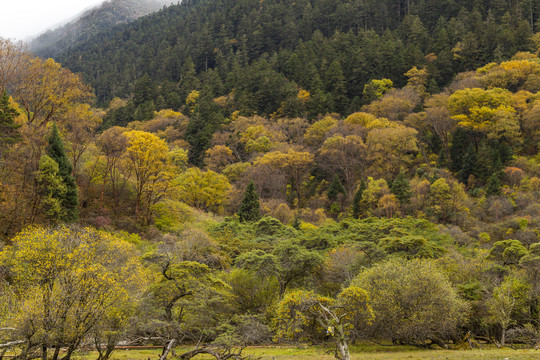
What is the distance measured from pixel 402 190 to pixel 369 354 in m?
26.4

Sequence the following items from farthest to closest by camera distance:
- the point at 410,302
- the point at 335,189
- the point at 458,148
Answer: the point at 335,189 → the point at 458,148 → the point at 410,302

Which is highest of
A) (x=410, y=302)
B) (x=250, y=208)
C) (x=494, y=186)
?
(x=410, y=302)

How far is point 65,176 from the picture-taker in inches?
1243

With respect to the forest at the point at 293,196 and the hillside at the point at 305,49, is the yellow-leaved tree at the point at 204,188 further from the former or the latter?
the hillside at the point at 305,49

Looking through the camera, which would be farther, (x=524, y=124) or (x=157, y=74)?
(x=157, y=74)

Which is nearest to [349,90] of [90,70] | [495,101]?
[495,101]

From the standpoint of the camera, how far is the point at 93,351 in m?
23.3

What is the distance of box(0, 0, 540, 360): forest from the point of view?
62.8 feet

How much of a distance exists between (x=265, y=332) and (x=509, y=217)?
30.1 meters

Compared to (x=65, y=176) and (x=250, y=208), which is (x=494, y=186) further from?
(x=65, y=176)

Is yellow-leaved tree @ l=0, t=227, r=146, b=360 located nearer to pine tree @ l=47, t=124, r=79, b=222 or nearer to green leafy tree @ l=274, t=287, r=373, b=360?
green leafy tree @ l=274, t=287, r=373, b=360

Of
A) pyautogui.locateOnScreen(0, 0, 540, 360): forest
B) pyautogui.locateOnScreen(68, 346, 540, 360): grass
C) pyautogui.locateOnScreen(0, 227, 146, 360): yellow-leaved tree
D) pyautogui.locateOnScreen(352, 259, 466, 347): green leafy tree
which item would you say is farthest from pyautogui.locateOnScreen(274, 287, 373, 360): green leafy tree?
pyautogui.locateOnScreen(0, 227, 146, 360): yellow-leaved tree

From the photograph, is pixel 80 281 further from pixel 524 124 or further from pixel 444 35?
pixel 444 35

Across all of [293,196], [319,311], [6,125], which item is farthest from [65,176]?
[293,196]
